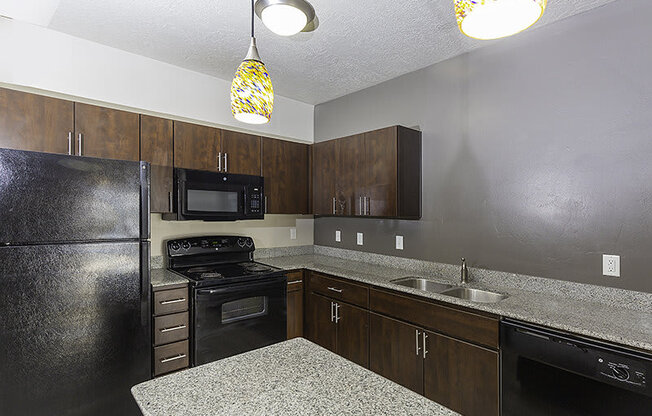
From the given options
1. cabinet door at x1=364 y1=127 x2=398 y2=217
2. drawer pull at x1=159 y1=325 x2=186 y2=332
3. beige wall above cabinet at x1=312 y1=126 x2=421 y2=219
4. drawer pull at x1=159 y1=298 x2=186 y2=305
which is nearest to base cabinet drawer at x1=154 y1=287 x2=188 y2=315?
drawer pull at x1=159 y1=298 x2=186 y2=305

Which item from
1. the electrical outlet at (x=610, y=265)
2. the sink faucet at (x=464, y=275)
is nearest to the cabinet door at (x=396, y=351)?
the sink faucet at (x=464, y=275)

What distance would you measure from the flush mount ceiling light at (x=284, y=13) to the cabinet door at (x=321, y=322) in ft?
7.39

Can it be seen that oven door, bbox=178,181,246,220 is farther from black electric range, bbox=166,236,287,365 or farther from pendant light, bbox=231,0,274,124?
pendant light, bbox=231,0,274,124

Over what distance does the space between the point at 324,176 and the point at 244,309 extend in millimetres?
1474

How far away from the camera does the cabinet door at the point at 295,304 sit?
308 cm

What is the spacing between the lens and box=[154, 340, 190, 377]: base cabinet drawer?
2312mm

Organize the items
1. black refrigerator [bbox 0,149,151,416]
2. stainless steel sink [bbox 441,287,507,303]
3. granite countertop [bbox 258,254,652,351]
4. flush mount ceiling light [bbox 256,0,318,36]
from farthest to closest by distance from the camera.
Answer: stainless steel sink [bbox 441,287,507,303]
black refrigerator [bbox 0,149,151,416]
granite countertop [bbox 258,254,652,351]
flush mount ceiling light [bbox 256,0,318,36]

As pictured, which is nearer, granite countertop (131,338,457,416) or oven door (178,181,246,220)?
granite countertop (131,338,457,416)

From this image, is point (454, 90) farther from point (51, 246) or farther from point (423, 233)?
point (51, 246)

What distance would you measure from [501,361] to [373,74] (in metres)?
2.42

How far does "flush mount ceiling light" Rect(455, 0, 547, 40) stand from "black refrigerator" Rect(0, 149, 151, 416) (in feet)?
6.29

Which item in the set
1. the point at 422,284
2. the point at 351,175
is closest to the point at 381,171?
the point at 351,175

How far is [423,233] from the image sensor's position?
9.39 ft

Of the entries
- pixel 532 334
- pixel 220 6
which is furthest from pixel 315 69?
pixel 532 334
